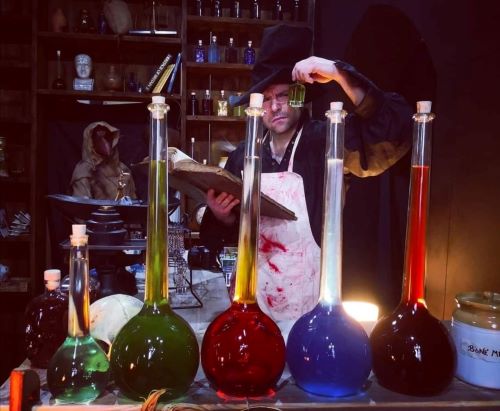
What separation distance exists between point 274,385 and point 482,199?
82 cm

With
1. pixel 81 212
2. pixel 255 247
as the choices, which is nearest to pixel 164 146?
pixel 255 247

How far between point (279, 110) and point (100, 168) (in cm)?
217

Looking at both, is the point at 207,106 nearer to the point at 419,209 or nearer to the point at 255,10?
the point at 255,10

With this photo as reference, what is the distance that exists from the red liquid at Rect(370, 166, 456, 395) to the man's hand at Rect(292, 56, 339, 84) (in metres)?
0.82

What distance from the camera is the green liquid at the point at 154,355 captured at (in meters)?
0.59

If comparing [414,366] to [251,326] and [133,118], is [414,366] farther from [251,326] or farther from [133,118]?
[133,118]

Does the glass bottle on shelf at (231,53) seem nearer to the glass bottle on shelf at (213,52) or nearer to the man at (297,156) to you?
the glass bottle on shelf at (213,52)

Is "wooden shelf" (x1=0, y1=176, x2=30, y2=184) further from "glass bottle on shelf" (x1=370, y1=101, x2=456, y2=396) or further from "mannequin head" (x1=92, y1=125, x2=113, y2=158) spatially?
"glass bottle on shelf" (x1=370, y1=101, x2=456, y2=396)

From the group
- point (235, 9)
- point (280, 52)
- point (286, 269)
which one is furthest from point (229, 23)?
point (286, 269)

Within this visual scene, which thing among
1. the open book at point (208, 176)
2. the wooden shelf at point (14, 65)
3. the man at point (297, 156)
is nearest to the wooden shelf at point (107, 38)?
the wooden shelf at point (14, 65)

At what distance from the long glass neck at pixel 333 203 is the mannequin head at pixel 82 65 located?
3.49 metres

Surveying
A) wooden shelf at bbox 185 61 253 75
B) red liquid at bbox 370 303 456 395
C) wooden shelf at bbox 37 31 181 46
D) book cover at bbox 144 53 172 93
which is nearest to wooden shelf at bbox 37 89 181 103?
book cover at bbox 144 53 172 93

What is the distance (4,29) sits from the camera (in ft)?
12.2

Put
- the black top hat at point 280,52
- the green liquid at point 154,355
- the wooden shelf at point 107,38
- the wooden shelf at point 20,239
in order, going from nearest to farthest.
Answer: the green liquid at point 154,355 < the black top hat at point 280,52 < the wooden shelf at point 107,38 < the wooden shelf at point 20,239
